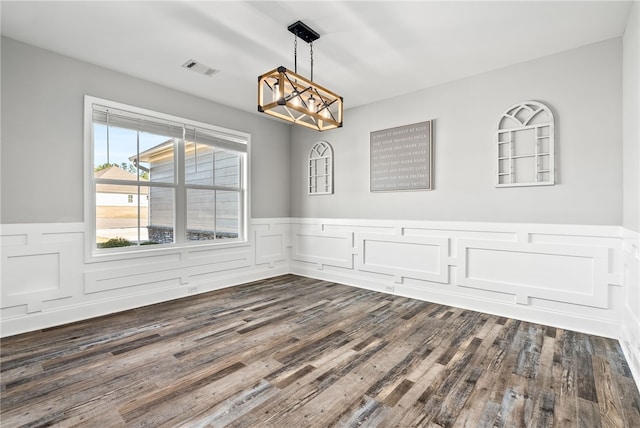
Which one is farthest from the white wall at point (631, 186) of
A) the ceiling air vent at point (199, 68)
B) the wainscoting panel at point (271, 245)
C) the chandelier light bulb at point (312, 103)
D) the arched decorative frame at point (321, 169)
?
the wainscoting panel at point (271, 245)

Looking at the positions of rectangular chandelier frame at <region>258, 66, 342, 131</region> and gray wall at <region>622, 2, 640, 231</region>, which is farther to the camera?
rectangular chandelier frame at <region>258, 66, 342, 131</region>

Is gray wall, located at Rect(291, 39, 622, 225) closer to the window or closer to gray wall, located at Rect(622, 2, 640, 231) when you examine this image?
gray wall, located at Rect(622, 2, 640, 231)

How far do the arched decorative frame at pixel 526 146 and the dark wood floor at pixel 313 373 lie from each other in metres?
1.50

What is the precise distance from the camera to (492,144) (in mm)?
3451

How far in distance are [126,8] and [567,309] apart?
184 inches

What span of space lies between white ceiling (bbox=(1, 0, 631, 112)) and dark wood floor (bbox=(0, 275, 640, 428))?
267 centimetres

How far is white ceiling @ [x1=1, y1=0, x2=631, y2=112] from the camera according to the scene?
7.91ft

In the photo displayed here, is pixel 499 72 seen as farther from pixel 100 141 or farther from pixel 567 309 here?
pixel 100 141

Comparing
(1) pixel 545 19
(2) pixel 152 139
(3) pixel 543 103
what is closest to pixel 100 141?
(2) pixel 152 139

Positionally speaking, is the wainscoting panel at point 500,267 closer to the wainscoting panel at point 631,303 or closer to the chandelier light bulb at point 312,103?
the wainscoting panel at point 631,303

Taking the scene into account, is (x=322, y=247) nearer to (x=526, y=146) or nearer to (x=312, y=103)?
(x=312, y=103)

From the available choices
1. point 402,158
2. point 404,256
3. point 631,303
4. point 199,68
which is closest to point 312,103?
point 199,68

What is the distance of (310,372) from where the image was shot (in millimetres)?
2166

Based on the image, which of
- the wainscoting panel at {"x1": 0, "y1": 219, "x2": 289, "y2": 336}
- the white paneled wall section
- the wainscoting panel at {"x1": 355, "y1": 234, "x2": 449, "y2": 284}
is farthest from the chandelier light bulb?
the wainscoting panel at {"x1": 0, "y1": 219, "x2": 289, "y2": 336}
